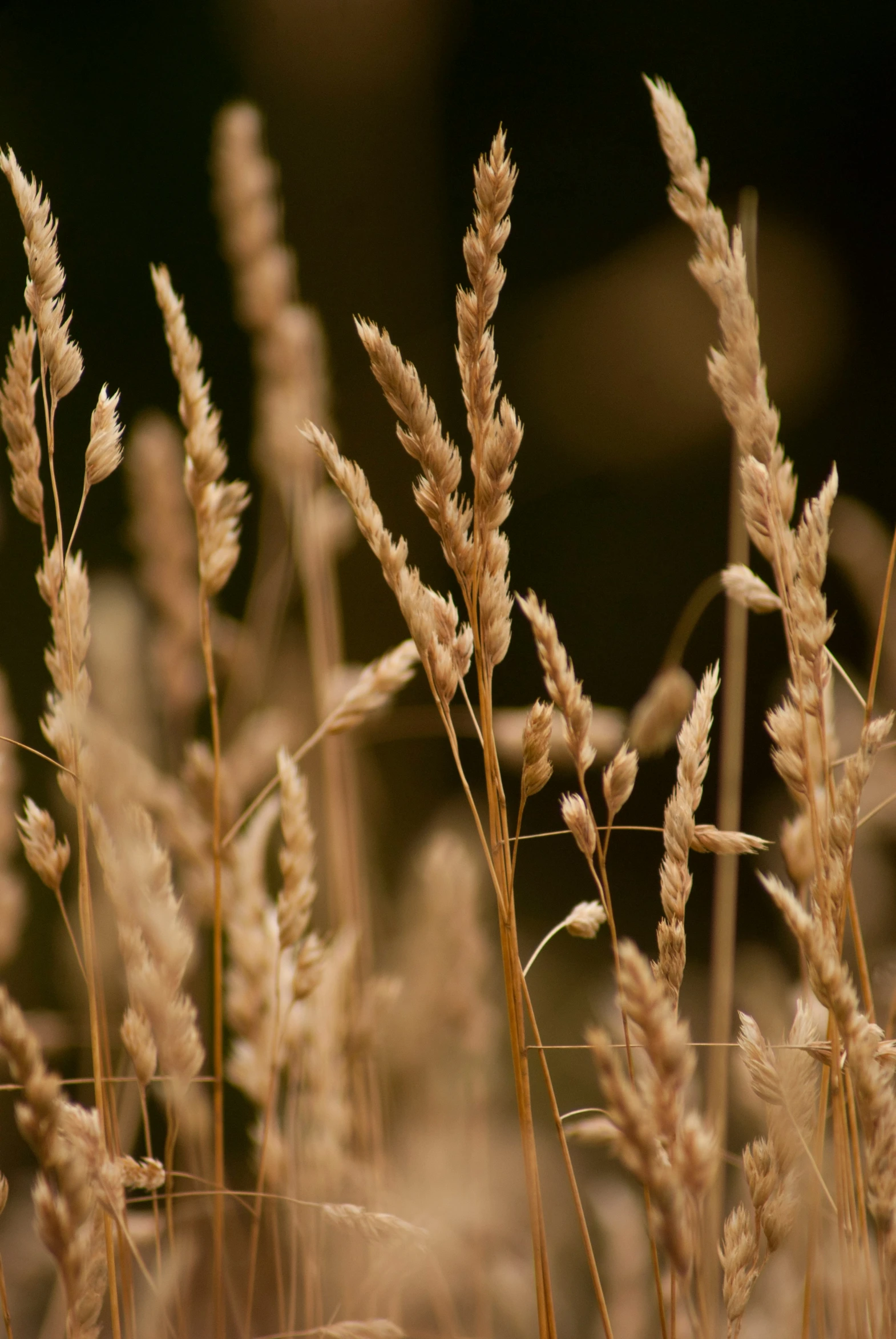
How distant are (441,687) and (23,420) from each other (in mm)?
279

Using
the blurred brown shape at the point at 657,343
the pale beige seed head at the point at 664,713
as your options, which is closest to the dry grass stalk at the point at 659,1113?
the pale beige seed head at the point at 664,713

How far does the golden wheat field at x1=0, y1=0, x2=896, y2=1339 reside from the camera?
0.42m

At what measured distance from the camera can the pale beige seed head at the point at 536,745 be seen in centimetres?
43

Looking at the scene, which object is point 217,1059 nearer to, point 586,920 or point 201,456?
point 586,920

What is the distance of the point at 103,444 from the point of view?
18.4 inches

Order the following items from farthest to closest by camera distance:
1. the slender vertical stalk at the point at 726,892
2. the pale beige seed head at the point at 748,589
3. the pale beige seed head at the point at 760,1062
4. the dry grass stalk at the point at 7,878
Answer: the dry grass stalk at the point at 7,878 < the slender vertical stalk at the point at 726,892 < the pale beige seed head at the point at 748,589 < the pale beige seed head at the point at 760,1062

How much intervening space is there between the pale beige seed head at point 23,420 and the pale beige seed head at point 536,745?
0.96 ft

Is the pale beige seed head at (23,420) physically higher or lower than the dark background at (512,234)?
lower

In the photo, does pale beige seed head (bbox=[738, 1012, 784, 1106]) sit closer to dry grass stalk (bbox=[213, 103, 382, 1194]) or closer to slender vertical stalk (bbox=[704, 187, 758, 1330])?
slender vertical stalk (bbox=[704, 187, 758, 1330])

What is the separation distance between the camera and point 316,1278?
613 millimetres

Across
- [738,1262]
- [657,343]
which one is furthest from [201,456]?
[657,343]

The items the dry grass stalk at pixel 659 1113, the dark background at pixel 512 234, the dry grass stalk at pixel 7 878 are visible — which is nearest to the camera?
the dry grass stalk at pixel 659 1113

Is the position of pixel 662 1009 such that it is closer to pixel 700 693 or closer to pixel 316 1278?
pixel 700 693

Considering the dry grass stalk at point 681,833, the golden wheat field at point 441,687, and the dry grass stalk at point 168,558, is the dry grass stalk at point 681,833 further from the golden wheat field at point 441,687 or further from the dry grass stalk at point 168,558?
the dry grass stalk at point 168,558
